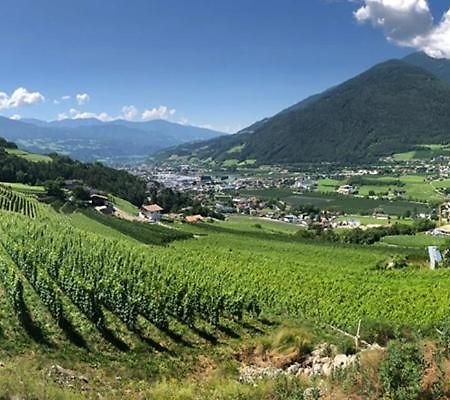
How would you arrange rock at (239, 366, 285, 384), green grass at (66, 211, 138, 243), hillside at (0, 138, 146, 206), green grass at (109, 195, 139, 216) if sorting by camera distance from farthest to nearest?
hillside at (0, 138, 146, 206) < green grass at (109, 195, 139, 216) < green grass at (66, 211, 138, 243) < rock at (239, 366, 285, 384)

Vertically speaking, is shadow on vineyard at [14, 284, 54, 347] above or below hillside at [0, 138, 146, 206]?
below

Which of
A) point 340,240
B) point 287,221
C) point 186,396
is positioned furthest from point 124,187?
point 186,396

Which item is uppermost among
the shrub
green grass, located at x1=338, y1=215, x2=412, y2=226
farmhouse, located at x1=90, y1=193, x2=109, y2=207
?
the shrub

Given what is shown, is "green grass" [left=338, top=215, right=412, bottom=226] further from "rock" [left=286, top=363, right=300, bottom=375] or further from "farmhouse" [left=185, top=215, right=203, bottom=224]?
"rock" [left=286, top=363, right=300, bottom=375]

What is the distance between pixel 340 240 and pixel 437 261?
30613mm

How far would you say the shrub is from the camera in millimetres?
12164

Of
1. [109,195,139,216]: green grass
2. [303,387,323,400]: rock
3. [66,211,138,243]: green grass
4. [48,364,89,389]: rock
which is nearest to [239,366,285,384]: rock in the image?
[303,387,323,400]: rock

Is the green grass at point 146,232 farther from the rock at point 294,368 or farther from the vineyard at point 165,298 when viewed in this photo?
the rock at point 294,368

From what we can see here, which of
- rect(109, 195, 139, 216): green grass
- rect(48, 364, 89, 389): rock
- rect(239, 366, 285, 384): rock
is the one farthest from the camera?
rect(109, 195, 139, 216): green grass

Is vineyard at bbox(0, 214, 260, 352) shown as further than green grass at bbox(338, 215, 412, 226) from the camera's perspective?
No

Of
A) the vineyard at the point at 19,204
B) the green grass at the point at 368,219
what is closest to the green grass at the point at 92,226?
the vineyard at the point at 19,204

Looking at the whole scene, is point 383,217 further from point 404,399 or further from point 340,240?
point 404,399

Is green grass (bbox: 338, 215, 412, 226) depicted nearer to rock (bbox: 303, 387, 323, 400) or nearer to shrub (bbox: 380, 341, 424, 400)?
shrub (bbox: 380, 341, 424, 400)

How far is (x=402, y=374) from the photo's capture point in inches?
499
